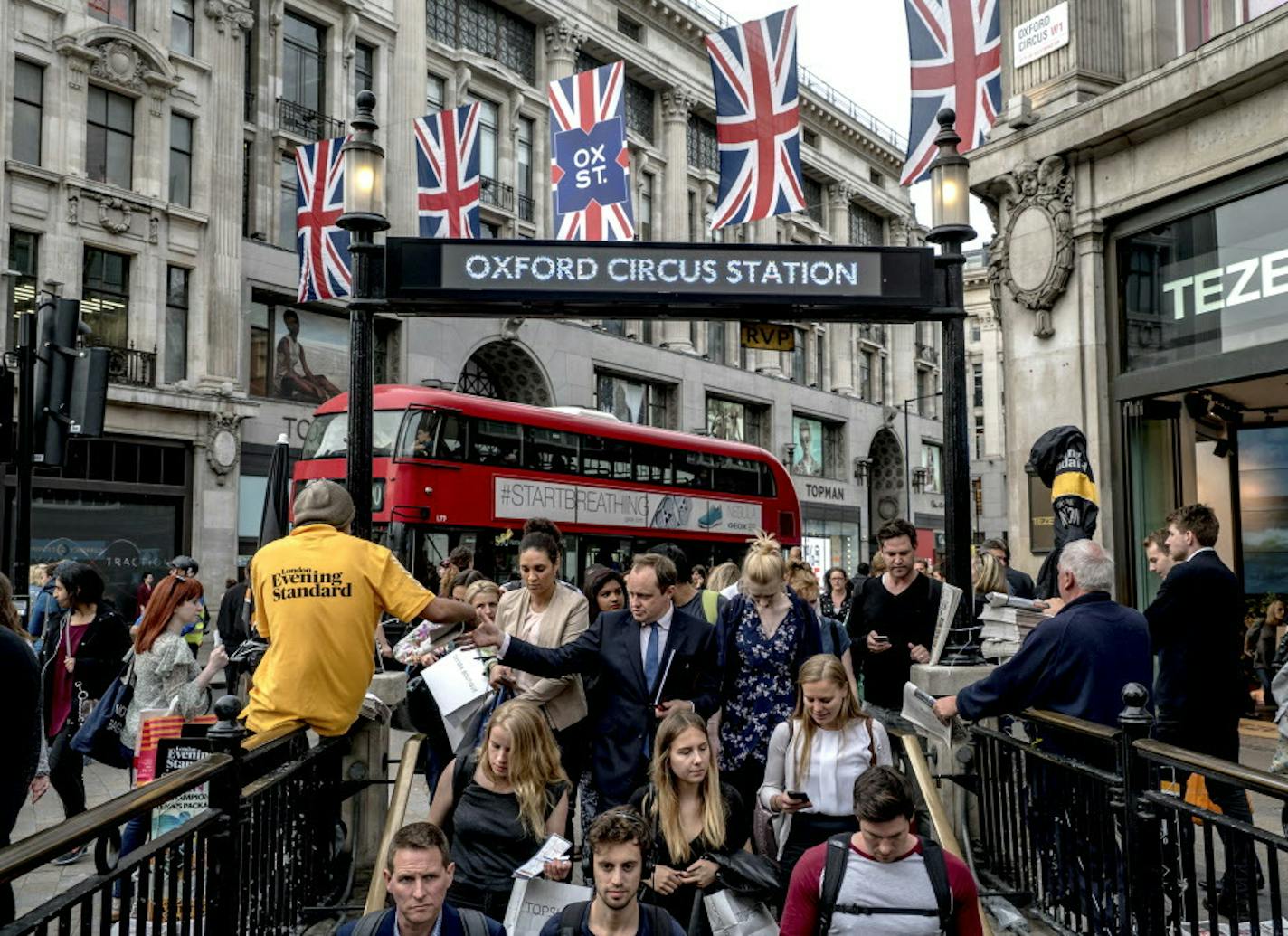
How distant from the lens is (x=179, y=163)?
26.8 metres

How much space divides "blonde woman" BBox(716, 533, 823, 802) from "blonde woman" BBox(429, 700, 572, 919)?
1227 millimetres

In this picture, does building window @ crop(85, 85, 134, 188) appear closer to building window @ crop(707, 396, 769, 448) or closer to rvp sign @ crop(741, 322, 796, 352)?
rvp sign @ crop(741, 322, 796, 352)

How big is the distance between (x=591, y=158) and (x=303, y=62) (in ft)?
54.8

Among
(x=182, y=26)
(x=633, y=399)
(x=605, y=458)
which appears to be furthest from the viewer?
(x=633, y=399)

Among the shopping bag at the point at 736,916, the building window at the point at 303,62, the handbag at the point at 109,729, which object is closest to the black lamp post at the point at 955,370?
the shopping bag at the point at 736,916

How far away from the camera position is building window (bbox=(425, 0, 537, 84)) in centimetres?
3462

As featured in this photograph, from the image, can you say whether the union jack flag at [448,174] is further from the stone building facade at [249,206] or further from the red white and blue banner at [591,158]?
the stone building facade at [249,206]

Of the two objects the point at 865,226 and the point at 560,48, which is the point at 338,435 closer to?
the point at 560,48

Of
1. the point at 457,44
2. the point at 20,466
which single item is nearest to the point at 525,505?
the point at 20,466

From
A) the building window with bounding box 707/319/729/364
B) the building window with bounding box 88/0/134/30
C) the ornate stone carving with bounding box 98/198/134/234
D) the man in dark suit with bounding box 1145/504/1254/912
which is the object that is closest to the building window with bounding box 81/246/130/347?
the ornate stone carving with bounding box 98/198/134/234

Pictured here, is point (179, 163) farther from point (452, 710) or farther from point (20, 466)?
point (452, 710)

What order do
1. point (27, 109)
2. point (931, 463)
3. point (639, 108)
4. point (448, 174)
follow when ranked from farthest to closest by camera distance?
point (931, 463) → point (639, 108) → point (27, 109) → point (448, 174)

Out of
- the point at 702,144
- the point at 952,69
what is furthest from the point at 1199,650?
the point at 702,144

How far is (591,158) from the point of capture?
17344mm
